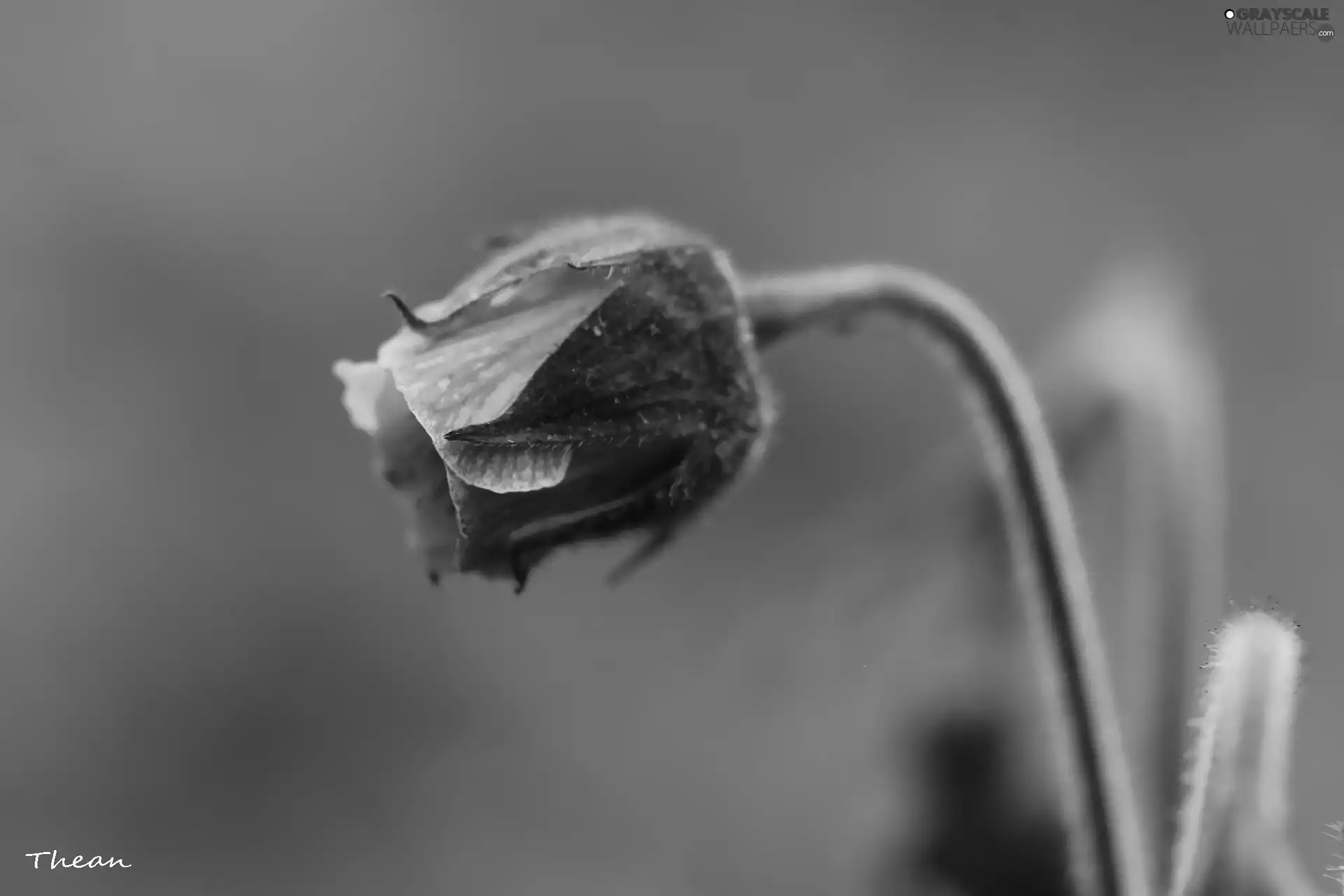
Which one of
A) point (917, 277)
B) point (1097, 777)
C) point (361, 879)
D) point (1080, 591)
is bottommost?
point (361, 879)

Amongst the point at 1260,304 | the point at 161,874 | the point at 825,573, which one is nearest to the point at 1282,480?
the point at 1260,304

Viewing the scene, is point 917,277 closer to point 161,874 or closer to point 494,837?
point 494,837

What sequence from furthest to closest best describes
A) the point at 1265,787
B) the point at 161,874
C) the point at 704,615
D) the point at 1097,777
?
the point at 704,615 < the point at 161,874 < the point at 1097,777 < the point at 1265,787

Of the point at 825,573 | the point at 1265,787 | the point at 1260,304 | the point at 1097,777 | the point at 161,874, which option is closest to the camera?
the point at 1265,787
